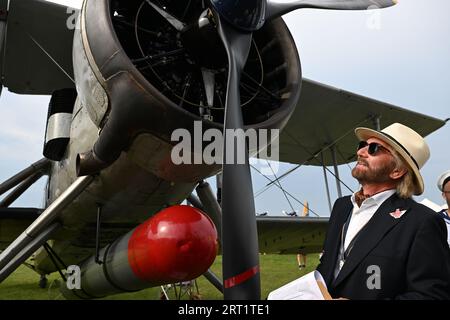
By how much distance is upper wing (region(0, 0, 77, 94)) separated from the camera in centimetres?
482

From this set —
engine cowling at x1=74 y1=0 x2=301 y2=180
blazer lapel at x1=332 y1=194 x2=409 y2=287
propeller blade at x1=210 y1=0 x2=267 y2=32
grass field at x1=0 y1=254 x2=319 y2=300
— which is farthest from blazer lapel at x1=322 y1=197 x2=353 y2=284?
grass field at x1=0 y1=254 x2=319 y2=300

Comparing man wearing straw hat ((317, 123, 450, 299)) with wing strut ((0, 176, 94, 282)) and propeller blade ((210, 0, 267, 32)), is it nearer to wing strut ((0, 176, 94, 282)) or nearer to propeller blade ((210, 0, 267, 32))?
propeller blade ((210, 0, 267, 32))

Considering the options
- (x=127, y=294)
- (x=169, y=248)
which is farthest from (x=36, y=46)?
(x=127, y=294)

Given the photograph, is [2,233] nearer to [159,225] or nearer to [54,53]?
[54,53]

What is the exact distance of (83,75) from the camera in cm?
326

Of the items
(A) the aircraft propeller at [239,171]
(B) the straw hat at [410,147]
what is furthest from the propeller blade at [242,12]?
(B) the straw hat at [410,147]

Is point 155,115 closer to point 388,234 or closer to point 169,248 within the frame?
point 169,248

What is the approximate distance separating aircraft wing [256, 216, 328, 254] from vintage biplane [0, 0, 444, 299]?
9.46 ft

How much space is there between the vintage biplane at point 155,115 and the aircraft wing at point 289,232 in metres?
2.88

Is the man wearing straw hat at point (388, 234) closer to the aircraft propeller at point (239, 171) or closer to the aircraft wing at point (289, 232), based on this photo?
the aircraft propeller at point (239, 171)

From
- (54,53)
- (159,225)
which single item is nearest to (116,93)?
(159,225)

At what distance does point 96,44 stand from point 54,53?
2844 mm

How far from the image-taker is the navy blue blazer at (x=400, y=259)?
157 centimetres

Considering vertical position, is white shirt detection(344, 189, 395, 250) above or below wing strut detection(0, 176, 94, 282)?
below
